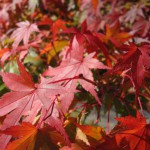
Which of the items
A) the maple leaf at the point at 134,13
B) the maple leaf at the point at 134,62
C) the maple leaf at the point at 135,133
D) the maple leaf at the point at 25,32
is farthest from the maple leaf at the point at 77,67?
the maple leaf at the point at 134,13

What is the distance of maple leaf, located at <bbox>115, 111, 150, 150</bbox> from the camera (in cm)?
60

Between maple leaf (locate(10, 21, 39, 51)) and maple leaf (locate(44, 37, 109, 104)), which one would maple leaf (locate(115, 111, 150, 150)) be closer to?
maple leaf (locate(44, 37, 109, 104))

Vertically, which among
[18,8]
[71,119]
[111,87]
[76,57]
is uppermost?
[18,8]

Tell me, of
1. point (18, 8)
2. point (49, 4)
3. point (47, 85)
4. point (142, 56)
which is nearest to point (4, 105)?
point (47, 85)

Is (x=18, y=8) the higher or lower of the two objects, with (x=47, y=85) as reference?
higher

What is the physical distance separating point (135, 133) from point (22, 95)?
32cm

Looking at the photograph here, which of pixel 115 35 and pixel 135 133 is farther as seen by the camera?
pixel 115 35

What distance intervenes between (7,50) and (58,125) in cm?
65

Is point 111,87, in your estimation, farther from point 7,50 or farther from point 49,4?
point 49,4

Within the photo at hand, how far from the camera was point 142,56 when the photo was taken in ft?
2.27

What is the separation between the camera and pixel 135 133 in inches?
24.3

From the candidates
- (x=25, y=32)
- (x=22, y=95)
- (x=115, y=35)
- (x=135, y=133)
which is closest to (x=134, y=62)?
(x=135, y=133)

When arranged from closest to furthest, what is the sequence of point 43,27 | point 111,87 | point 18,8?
point 111,87
point 18,8
point 43,27

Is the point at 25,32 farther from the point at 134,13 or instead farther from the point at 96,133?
the point at 134,13
